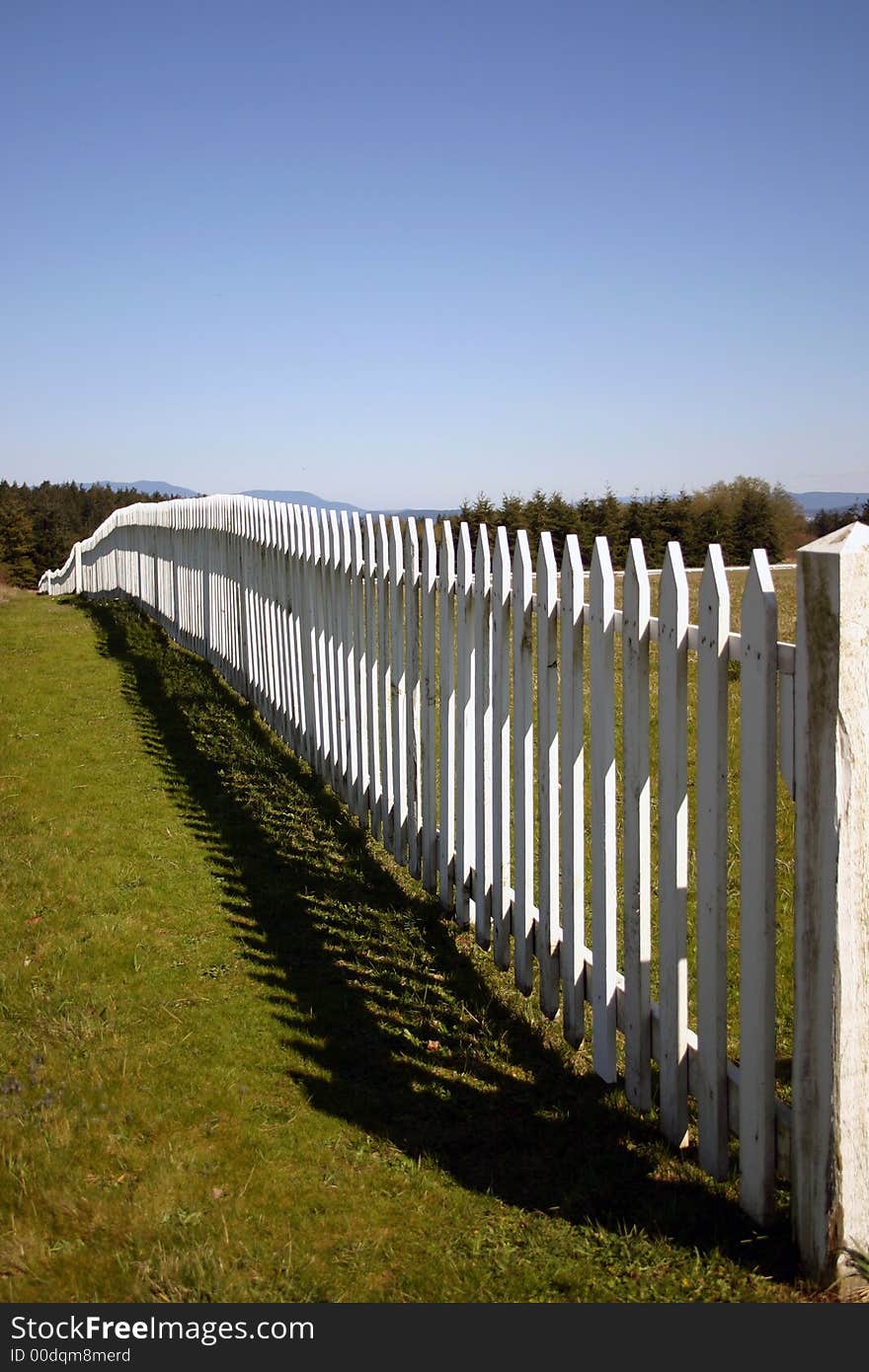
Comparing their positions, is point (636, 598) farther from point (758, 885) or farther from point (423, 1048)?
point (423, 1048)

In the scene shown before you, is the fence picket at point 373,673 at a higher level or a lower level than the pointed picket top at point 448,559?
lower

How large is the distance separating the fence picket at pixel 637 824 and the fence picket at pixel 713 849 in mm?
304

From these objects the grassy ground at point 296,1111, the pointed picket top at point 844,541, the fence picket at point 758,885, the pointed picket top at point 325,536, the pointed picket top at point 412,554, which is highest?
the pointed picket top at point 325,536

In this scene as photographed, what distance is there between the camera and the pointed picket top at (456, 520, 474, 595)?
4629mm

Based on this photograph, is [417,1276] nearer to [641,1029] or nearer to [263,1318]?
[263,1318]

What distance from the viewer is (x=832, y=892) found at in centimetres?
246

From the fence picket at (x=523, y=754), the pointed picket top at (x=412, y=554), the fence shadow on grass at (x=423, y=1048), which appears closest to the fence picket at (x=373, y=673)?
the fence shadow on grass at (x=423, y=1048)

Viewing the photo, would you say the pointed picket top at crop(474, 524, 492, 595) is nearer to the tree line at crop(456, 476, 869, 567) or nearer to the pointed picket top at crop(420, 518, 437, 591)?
the pointed picket top at crop(420, 518, 437, 591)

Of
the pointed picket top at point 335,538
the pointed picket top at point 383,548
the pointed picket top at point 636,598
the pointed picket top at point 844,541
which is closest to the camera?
the pointed picket top at point 844,541

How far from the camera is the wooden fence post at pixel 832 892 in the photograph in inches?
95.6

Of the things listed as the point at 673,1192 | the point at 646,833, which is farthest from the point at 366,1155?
the point at 646,833

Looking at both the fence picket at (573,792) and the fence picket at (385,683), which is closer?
the fence picket at (573,792)

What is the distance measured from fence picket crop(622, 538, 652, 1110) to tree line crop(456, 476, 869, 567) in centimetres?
1801

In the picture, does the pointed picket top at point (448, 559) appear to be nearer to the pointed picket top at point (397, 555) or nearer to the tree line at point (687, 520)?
the pointed picket top at point (397, 555)
